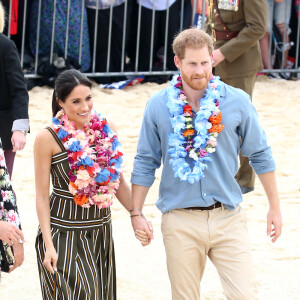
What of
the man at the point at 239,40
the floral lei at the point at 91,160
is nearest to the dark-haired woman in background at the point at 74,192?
the floral lei at the point at 91,160

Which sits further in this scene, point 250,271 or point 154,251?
point 154,251

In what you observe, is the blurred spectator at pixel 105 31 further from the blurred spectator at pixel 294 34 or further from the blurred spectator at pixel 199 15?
the blurred spectator at pixel 294 34

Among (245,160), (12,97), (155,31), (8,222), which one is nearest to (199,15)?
(155,31)

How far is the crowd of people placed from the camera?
31.0 ft

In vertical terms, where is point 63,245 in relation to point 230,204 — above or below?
below

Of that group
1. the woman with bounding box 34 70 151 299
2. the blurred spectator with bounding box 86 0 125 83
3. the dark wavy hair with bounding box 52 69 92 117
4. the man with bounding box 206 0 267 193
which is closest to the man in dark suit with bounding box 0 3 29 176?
the woman with bounding box 34 70 151 299

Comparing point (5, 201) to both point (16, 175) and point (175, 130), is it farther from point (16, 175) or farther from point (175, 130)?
point (16, 175)

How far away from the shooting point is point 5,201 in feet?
12.1

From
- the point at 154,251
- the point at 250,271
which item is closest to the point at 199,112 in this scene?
the point at 250,271

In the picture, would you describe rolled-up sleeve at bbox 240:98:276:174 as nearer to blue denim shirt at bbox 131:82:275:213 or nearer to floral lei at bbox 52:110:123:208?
blue denim shirt at bbox 131:82:275:213

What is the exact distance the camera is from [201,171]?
3.97 metres

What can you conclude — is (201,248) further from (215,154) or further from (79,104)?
(79,104)

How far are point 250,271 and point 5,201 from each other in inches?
48.5

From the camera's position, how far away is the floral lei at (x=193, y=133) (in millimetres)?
3982
